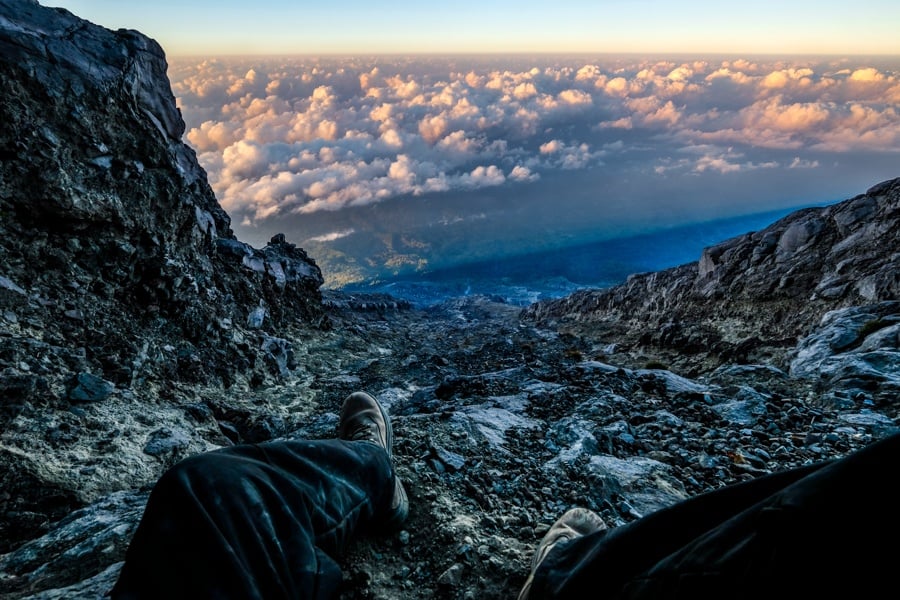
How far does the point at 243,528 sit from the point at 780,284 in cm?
3090

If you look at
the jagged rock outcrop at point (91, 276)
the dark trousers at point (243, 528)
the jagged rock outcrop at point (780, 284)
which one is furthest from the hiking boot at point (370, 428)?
the jagged rock outcrop at point (780, 284)

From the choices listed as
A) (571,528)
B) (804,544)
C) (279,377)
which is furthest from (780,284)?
(804,544)

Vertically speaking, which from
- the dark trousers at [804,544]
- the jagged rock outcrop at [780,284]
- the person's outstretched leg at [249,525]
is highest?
the dark trousers at [804,544]

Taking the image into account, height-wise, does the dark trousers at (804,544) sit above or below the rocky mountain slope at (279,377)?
above

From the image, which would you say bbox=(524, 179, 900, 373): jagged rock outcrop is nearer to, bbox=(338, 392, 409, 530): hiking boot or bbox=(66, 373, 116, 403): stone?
bbox=(338, 392, 409, 530): hiking boot

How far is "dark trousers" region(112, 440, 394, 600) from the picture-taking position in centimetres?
243

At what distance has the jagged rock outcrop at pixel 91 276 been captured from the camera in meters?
8.20

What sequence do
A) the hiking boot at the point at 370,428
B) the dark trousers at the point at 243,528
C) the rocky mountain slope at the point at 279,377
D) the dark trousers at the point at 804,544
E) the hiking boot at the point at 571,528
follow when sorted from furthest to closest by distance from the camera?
the rocky mountain slope at the point at 279,377, the hiking boot at the point at 370,428, the hiking boot at the point at 571,528, the dark trousers at the point at 243,528, the dark trousers at the point at 804,544

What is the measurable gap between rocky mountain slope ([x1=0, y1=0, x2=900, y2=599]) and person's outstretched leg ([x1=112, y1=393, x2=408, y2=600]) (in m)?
1.09

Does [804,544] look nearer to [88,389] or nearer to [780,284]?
[88,389]

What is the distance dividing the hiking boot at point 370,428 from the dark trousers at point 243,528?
44.9 inches

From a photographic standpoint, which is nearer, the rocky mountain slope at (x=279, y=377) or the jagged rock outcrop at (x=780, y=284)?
the rocky mountain slope at (x=279, y=377)

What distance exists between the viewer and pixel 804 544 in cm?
146

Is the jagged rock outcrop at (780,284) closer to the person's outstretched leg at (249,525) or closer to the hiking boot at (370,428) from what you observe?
the hiking boot at (370,428)
